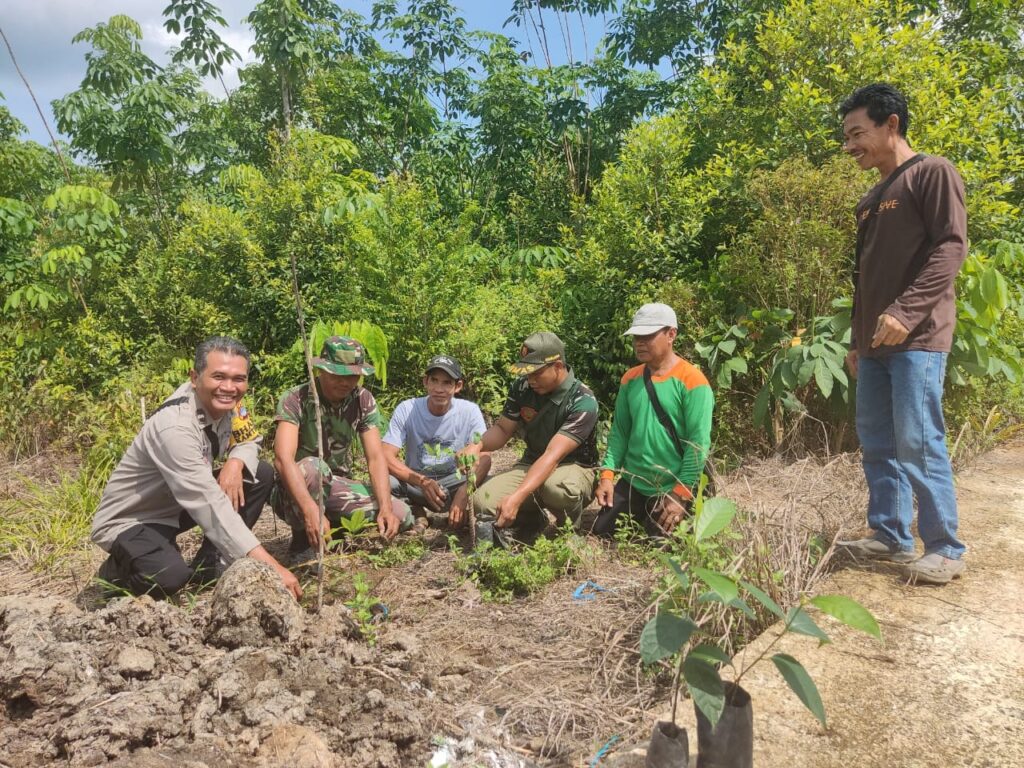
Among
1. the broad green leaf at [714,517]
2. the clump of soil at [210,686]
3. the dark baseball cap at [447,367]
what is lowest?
the clump of soil at [210,686]

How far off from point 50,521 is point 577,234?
5482mm

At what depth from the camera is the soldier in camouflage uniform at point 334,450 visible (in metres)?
3.49

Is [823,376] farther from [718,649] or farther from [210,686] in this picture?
[210,686]

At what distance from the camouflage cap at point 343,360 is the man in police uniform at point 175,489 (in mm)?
519

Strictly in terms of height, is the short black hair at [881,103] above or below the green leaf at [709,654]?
above

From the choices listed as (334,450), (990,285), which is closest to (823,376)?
(990,285)

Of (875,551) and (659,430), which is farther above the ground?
(659,430)

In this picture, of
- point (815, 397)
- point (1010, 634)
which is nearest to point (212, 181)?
point (815, 397)

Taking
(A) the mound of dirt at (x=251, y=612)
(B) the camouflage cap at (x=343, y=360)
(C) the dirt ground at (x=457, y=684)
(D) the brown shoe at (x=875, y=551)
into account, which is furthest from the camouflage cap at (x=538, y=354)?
(A) the mound of dirt at (x=251, y=612)

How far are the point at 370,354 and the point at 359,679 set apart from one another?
3.07 m

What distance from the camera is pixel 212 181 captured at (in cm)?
917

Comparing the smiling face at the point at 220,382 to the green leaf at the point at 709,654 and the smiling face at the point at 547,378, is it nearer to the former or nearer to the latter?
the smiling face at the point at 547,378

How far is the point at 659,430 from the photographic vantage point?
353 centimetres

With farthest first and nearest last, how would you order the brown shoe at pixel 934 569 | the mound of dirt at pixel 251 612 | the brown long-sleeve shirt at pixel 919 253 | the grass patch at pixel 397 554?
the grass patch at pixel 397 554 → the brown shoe at pixel 934 569 → the brown long-sleeve shirt at pixel 919 253 → the mound of dirt at pixel 251 612
